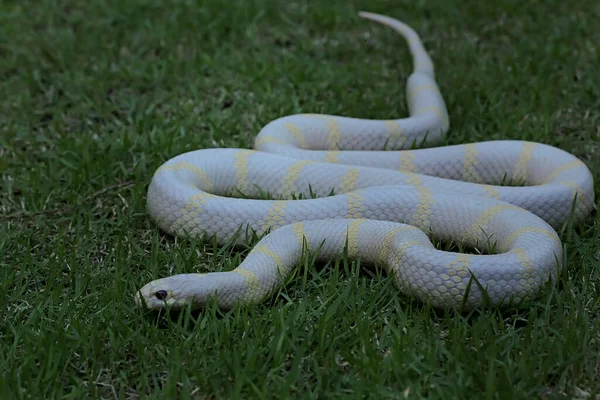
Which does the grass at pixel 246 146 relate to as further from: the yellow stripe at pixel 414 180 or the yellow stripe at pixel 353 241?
the yellow stripe at pixel 414 180

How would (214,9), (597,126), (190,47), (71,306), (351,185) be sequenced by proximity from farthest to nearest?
(214,9)
(190,47)
(597,126)
(351,185)
(71,306)

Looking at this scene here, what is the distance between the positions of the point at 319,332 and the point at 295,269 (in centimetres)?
57

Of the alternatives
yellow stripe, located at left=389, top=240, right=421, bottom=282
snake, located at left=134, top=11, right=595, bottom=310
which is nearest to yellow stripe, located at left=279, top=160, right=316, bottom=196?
snake, located at left=134, top=11, right=595, bottom=310

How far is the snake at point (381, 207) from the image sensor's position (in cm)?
364

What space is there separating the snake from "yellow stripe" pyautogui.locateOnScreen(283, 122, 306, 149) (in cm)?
1

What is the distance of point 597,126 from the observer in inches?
219

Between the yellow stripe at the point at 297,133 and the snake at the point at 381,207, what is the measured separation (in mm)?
10

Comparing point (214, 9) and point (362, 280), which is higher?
point (214, 9)

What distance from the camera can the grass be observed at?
328 cm

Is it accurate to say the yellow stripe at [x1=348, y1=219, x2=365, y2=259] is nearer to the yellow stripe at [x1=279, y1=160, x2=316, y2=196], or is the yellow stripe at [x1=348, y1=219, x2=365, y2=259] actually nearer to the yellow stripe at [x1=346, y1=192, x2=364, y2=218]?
the yellow stripe at [x1=346, y1=192, x2=364, y2=218]

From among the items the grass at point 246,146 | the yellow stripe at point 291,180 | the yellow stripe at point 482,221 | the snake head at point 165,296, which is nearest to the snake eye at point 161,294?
the snake head at point 165,296

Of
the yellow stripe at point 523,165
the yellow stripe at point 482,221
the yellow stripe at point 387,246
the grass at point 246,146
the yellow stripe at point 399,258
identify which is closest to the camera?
the grass at point 246,146

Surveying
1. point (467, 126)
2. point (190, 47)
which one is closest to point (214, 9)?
point (190, 47)

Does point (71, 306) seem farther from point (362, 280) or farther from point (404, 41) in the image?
point (404, 41)
